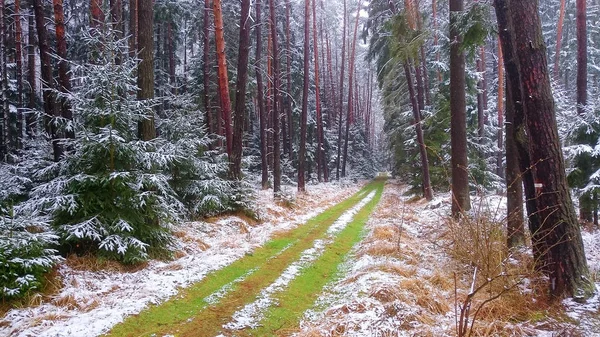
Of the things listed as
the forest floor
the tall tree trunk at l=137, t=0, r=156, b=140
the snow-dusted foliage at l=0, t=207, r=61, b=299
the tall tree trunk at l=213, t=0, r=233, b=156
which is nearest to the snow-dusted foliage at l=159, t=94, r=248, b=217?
the tall tree trunk at l=213, t=0, r=233, b=156

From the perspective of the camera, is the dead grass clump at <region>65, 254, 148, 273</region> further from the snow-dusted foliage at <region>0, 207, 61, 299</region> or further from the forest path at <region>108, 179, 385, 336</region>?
the forest path at <region>108, 179, 385, 336</region>

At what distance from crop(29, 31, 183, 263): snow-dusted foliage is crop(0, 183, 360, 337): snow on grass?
1.72 feet

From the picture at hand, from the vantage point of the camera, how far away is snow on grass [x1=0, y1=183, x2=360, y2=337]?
13.6ft

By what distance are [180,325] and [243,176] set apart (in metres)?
8.34

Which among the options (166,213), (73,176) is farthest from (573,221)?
(73,176)

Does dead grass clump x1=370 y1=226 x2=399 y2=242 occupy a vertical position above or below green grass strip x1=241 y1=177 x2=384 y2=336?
above

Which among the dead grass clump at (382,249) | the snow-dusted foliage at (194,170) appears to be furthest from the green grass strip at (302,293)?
the snow-dusted foliage at (194,170)

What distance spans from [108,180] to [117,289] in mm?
1918

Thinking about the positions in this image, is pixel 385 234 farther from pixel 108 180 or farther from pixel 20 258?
pixel 20 258

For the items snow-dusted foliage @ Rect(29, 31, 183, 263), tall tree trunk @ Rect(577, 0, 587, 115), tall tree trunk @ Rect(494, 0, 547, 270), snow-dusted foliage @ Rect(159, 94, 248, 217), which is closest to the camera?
tall tree trunk @ Rect(494, 0, 547, 270)

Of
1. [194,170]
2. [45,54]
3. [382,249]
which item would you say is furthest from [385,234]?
[45,54]

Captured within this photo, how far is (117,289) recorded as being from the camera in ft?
17.9

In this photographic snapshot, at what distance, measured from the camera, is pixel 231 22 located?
2264 cm

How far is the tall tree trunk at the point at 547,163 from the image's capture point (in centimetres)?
441
